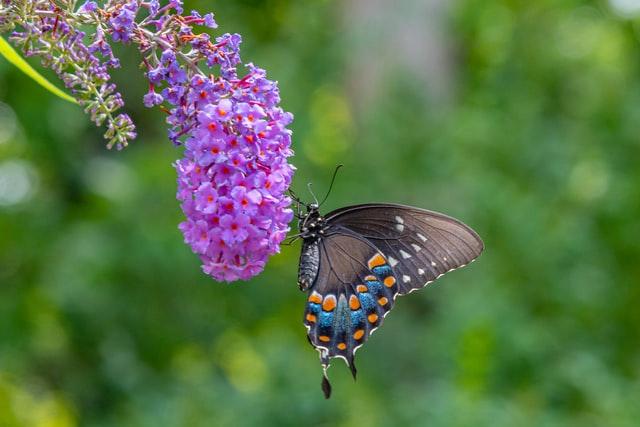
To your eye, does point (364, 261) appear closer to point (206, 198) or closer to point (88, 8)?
point (206, 198)

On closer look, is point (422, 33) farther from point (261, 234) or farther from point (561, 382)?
point (261, 234)

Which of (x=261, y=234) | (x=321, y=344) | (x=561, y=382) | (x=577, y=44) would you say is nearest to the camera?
(x=261, y=234)

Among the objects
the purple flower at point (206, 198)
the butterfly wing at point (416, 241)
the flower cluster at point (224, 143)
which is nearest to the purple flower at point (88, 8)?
the flower cluster at point (224, 143)

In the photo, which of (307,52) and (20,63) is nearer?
(20,63)

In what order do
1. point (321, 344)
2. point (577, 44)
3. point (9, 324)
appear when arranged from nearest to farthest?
1. point (321, 344)
2. point (9, 324)
3. point (577, 44)

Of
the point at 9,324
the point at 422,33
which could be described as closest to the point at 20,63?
the point at 9,324

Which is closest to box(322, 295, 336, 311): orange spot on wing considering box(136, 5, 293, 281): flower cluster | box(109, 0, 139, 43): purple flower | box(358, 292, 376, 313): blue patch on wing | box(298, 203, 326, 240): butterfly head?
box(358, 292, 376, 313): blue patch on wing

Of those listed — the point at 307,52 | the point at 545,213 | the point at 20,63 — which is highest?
the point at 307,52
